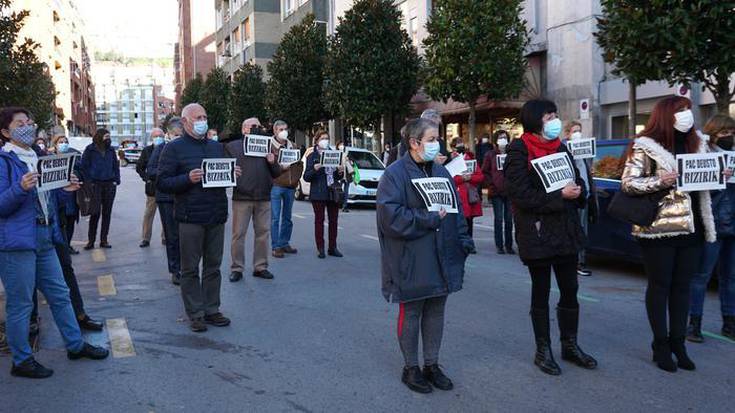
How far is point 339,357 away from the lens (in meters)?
5.10

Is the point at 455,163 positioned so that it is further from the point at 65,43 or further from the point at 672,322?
the point at 65,43

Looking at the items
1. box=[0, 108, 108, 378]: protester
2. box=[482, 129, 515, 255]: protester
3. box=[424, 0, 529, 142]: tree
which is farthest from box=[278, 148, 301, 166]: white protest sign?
box=[424, 0, 529, 142]: tree

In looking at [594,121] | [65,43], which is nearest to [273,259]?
[594,121]

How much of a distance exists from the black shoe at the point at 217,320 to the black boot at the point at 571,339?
2.92 metres

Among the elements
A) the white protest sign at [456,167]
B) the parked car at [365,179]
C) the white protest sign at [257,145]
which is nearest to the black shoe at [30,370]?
the white protest sign at [456,167]

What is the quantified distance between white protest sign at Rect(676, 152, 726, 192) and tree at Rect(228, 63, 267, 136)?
1387 inches

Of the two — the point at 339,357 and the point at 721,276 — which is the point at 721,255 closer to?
the point at 721,276

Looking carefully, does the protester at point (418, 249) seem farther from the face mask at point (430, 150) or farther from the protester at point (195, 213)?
the protester at point (195, 213)

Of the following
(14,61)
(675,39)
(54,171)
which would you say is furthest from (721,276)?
(14,61)

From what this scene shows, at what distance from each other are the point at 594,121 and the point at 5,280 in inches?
664

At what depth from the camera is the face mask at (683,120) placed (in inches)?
184

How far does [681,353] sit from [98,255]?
8359 millimetres

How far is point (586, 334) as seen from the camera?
5.70 metres

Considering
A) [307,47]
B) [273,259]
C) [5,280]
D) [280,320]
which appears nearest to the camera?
[5,280]
